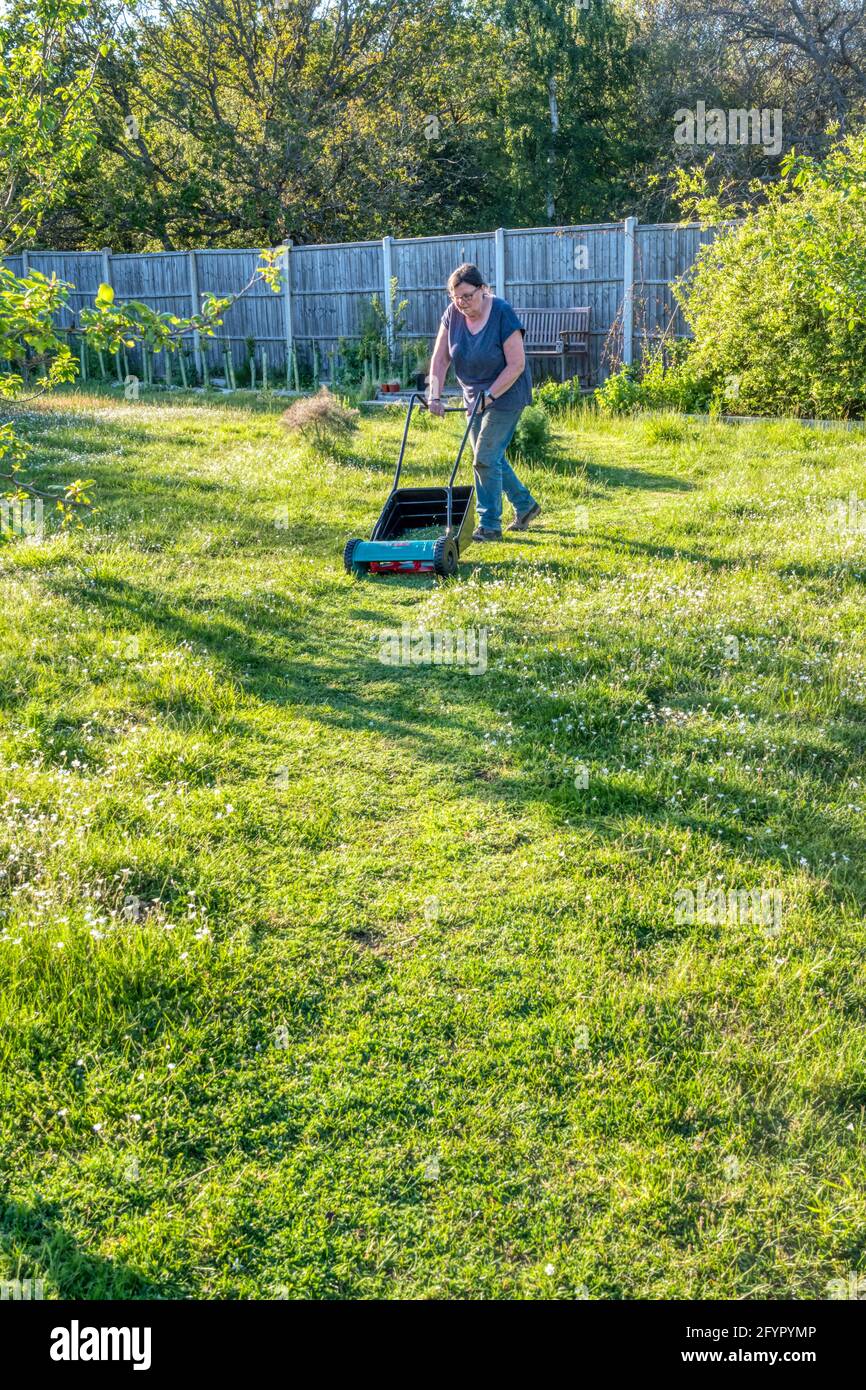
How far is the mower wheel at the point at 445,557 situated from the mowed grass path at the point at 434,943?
0.27 meters

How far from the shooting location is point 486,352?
805 cm

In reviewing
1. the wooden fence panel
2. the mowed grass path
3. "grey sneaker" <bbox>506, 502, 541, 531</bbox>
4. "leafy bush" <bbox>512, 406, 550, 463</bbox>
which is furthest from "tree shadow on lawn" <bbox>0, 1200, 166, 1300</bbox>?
the wooden fence panel

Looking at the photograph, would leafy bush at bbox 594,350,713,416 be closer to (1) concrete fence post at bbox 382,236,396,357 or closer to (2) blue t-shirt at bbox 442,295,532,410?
(1) concrete fence post at bbox 382,236,396,357

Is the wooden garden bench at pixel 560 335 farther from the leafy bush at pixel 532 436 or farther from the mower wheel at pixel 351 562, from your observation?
the mower wheel at pixel 351 562

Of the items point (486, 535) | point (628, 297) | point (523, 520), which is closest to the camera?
point (486, 535)

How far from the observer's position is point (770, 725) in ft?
16.7

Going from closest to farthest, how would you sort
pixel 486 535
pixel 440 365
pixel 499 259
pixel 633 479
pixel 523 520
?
1. pixel 440 365
2. pixel 486 535
3. pixel 523 520
4. pixel 633 479
5. pixel 499 259

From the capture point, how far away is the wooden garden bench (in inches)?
716

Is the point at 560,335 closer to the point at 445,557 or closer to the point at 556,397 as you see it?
the point at 556,397

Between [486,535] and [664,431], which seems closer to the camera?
[486,535]

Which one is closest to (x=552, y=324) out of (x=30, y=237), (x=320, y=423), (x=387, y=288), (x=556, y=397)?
(x=387, y=288)

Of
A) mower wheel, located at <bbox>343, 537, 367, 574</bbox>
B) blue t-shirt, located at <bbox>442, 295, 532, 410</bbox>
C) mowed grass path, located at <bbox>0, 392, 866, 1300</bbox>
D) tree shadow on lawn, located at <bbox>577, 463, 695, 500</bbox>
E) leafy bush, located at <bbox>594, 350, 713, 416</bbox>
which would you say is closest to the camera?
mowed grass path, located at <bbox>0, 392, 866, 1300</bbox>

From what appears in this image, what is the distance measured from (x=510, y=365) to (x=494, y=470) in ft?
2.62
